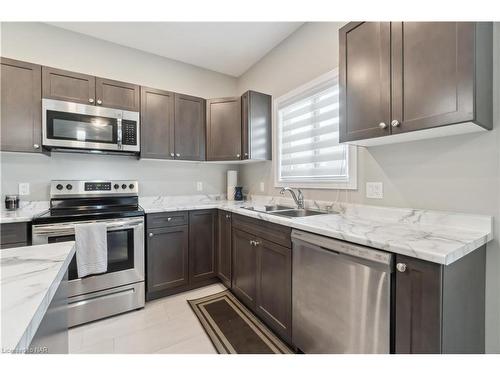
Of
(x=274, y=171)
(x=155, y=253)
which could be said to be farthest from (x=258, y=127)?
(x=155, y=253)

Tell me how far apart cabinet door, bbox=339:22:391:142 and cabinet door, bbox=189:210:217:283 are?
167 cm

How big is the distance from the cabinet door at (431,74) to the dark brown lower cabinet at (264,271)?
1007mm

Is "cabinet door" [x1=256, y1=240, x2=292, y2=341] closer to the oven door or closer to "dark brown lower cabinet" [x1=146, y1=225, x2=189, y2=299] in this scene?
"dark brown lower cabinet" [x1=146, y1=225, x2=189, y2=299]

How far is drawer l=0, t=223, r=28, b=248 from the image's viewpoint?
1.65 m

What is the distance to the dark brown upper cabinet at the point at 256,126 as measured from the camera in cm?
262

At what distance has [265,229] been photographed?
71.6 inches

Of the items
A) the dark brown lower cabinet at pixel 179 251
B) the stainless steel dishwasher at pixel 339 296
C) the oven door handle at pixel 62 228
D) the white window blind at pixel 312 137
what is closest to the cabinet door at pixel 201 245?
the dark brown lower cabinet at pixel 179 251

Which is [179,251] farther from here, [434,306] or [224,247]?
[434,306]

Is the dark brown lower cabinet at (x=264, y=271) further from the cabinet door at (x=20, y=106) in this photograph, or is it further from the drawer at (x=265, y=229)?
the cabinet door at (x=20, y=106)

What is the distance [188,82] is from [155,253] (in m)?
2.27

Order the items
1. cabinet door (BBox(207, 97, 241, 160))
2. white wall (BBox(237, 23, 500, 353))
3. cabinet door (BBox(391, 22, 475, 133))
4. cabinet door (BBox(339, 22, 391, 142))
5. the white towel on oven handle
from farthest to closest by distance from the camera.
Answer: cabinet door (BBox(207, 97, 241, 160)) → the white towel on oven handle → cabinet door (BBox(339, 22, 391, 142)) → white wall (BBox(237, 23, 500, 353)) → cabinet door (BBox(391, 22, 475, 133))

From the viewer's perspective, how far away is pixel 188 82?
309cm

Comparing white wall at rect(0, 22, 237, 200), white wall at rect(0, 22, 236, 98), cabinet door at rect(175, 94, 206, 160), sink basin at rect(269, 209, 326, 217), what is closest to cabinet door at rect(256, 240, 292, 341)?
sink basin at rect(269, 209, 326, 217)

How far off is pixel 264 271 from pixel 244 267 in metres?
0.33
